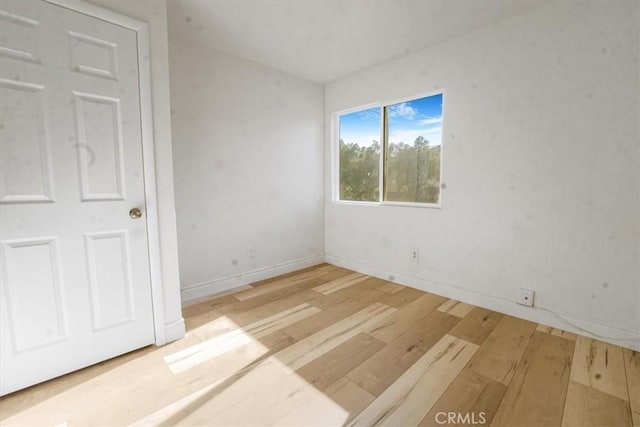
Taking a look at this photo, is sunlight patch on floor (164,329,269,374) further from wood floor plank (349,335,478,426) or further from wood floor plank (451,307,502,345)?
wood floor plank (451,307,502,345)

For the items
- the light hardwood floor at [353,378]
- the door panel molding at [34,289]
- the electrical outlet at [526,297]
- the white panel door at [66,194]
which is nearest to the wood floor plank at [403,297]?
the light hardwood floor at [353,378]

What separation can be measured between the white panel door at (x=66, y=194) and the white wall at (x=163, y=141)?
4.3 inches

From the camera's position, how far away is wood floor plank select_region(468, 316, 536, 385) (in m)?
1.65

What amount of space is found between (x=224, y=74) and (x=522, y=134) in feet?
8.67

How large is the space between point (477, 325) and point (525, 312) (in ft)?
1.43

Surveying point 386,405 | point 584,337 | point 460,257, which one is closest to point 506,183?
point 460,257

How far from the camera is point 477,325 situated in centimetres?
217

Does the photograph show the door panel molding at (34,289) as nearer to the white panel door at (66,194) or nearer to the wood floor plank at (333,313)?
the white panel door at (66,194)

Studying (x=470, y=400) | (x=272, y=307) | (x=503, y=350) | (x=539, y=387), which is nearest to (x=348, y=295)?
(x=272, y=307)

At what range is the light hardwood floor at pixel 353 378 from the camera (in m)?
1.35

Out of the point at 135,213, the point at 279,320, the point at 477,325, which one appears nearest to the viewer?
the point at 135,213

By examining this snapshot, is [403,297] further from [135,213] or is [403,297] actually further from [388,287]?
[135,213]

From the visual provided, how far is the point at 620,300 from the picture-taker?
188 cm

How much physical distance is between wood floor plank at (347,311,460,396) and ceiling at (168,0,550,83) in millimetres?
2347
